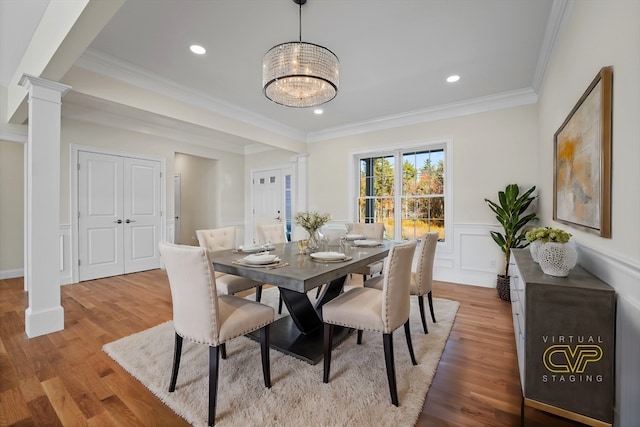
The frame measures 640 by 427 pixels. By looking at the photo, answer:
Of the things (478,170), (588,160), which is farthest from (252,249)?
(478,170)

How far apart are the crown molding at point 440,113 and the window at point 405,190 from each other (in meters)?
0.45

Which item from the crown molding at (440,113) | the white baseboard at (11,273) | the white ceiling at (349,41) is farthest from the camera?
the white baseboard at (11,273)

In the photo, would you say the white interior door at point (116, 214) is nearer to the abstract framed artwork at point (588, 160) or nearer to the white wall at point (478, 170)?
the white wall at point (478, 170)

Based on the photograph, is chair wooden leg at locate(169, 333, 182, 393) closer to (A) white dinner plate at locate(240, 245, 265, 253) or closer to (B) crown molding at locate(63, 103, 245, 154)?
(A) white dinner plate at locate(240, 245, 265, 253)

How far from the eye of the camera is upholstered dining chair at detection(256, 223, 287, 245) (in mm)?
3400

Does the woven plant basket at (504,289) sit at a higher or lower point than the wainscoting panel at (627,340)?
lower

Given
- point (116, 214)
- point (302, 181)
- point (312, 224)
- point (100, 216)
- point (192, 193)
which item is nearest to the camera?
point (312, 224)

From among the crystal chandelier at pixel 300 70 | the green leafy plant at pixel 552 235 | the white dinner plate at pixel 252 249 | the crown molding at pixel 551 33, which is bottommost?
the white dinner plate at pixel 252 249

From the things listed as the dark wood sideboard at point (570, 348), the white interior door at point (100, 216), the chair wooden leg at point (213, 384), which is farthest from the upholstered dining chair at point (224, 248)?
the white interior door at point (100, 216)

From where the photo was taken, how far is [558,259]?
152cm

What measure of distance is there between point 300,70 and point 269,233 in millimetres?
1940

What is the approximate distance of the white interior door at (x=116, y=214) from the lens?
170 inches

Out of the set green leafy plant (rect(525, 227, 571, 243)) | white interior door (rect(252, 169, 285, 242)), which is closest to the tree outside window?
white interior door (rect(252, 169, 285, 242))

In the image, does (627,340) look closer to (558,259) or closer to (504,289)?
(558,259)
